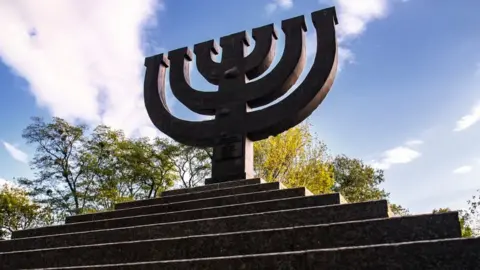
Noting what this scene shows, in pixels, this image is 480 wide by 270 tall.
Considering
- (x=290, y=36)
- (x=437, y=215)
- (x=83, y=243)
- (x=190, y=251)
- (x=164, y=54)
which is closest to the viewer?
(x=437, y=215)

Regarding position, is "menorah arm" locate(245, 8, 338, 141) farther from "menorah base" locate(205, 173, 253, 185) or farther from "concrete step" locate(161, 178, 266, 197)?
"concrete step" locate(161, 178, 266, 197)

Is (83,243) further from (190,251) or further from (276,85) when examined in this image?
(276,85)

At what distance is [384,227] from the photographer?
2.92 m

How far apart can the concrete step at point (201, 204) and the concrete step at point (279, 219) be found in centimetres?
76

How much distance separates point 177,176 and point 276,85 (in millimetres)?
18278

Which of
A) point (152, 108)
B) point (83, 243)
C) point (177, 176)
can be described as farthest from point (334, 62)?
point (177, 176)

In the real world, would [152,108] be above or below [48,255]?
above

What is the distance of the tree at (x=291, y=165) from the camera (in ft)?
50.1

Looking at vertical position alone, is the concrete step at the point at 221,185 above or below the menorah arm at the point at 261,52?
below

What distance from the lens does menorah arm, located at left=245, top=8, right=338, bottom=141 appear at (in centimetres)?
592

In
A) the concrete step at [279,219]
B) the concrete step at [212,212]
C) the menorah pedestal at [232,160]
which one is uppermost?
the menorah pedestal at [232,160]

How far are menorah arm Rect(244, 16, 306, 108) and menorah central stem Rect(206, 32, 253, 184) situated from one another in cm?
22

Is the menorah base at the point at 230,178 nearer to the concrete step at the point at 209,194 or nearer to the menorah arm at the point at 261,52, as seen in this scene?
the concrete step at the point at 209,194

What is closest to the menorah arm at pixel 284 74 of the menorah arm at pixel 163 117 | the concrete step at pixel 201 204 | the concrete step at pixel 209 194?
the menorah arm at pixel 163 117
